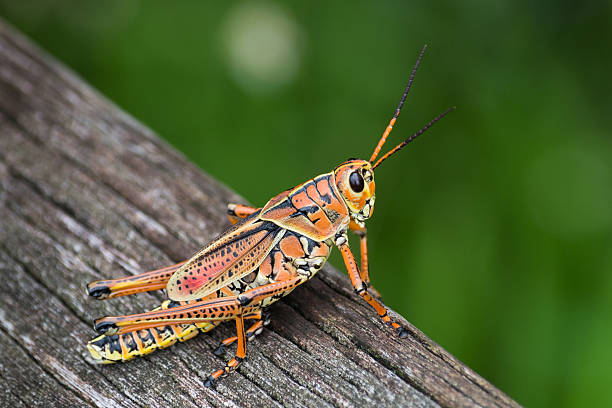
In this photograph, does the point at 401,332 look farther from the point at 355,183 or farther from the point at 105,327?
the point at 105,327

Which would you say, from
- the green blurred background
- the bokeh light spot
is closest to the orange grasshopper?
the green blurred background

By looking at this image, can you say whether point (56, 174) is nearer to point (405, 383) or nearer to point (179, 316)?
point (179, 316)

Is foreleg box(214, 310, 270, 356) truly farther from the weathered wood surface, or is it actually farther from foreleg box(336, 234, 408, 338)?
foreleg box(336, 234, 408, 338)

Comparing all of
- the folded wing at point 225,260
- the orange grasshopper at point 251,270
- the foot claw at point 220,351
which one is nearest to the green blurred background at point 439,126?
the orange grasshopper at point 251,270

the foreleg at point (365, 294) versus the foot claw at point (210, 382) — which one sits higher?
the foreleg at point (365, 294)

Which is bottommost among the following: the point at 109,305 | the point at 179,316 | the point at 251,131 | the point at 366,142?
the point at 109,305

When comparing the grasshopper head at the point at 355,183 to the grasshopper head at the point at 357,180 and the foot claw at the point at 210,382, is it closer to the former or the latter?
the grasshopper head at the point at 357,180

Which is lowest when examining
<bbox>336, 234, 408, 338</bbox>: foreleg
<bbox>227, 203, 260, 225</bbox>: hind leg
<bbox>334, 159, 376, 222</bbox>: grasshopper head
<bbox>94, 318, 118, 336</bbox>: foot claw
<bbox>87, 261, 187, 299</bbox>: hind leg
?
<bbox>94, 318, 118, 336</bbox>: foot claw

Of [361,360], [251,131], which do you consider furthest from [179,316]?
[251,131]
